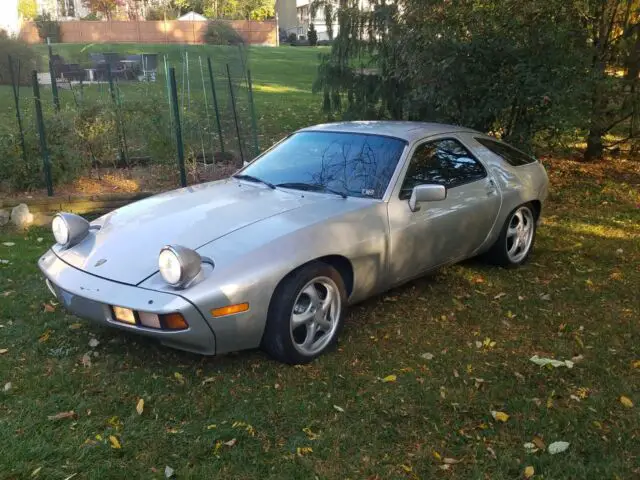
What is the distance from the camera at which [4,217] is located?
257 inches

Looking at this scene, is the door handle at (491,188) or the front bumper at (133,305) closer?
the front bumper at (133,305)

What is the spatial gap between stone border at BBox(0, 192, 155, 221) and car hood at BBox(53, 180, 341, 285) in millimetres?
2776

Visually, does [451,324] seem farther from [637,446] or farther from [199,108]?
[199,108]

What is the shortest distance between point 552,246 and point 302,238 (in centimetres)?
353

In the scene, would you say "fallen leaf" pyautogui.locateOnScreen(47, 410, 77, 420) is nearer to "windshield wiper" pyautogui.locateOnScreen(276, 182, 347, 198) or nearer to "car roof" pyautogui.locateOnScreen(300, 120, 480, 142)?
"windshield wiper" pyautogui.locateOnScreen(276, 182, 347, 198)

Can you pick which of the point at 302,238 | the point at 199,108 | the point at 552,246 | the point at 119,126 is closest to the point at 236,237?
the point at 302,238

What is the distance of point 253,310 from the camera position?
10.7 feet

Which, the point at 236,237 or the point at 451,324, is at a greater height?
the point at 236,237

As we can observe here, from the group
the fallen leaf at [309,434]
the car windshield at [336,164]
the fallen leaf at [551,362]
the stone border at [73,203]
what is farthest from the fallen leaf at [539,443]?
the stone border at [73,203]

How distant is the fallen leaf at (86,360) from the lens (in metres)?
3.57

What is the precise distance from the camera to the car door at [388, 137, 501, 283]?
4125 millimetres

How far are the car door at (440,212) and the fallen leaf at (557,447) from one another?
5.17ft

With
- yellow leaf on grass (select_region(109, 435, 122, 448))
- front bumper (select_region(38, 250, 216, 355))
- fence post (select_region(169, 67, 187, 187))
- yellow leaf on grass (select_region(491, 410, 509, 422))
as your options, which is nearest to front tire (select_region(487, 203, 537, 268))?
yellow leaf on grass (select_region(491, 410, 509, 422))

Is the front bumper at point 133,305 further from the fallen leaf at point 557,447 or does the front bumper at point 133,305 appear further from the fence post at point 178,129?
the fence post at point 178,129
